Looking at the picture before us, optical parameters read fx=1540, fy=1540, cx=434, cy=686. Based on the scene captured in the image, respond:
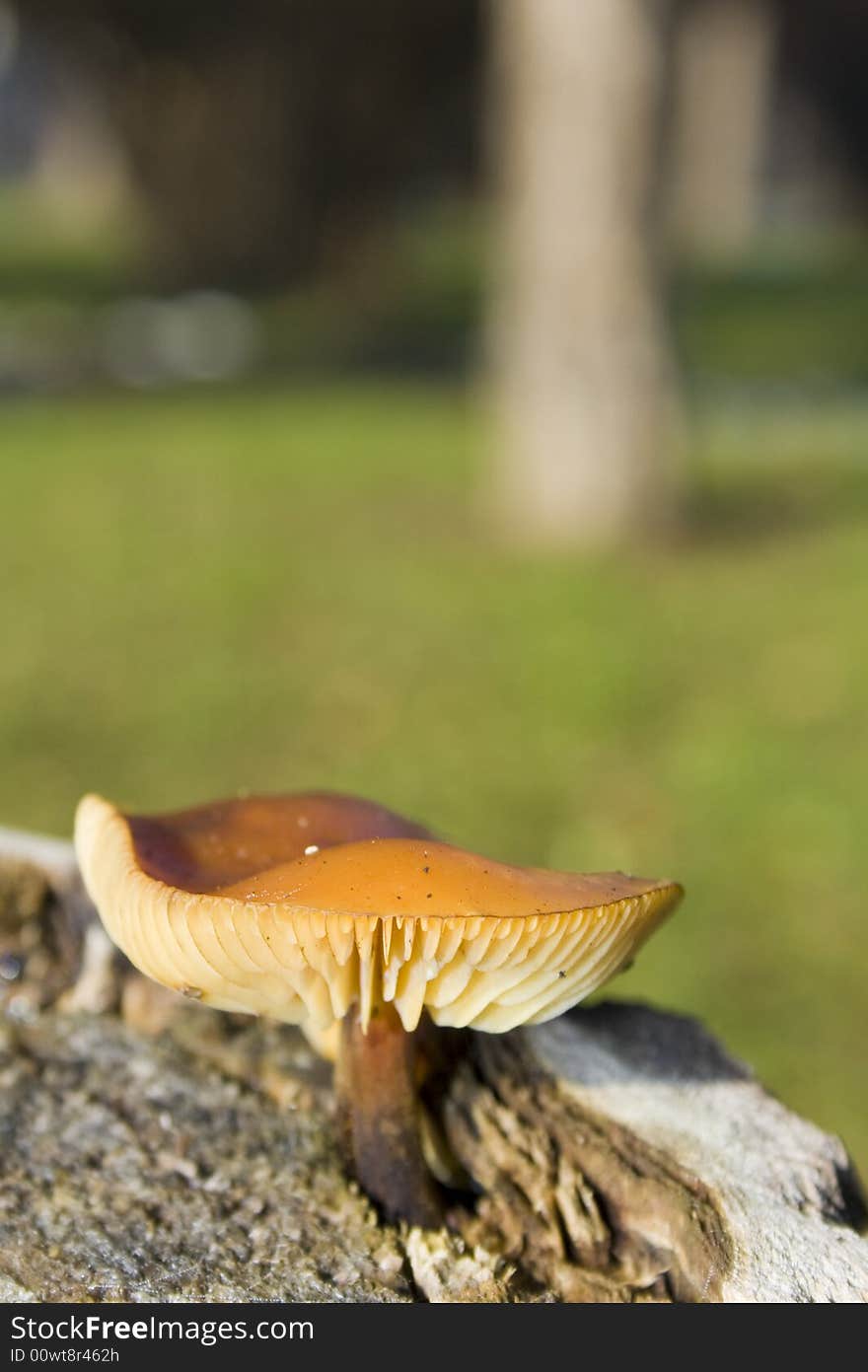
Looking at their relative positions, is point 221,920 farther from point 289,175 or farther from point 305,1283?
point 289,175

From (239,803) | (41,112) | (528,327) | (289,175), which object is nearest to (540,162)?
(528,327)

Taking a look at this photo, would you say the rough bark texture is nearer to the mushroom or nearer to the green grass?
the mushroom

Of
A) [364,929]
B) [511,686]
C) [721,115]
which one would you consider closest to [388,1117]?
[364,929]

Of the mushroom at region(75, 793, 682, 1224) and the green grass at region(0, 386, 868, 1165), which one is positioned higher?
the mushroom at region(75, 793, 682, 1224)

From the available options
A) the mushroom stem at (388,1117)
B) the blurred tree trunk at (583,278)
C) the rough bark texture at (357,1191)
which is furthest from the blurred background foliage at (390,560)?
the mushroom stem at (388,1117)

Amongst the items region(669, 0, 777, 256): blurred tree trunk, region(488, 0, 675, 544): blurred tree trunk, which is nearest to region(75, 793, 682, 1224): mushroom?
region(488, 0, 675, 544): blurred tree trunk

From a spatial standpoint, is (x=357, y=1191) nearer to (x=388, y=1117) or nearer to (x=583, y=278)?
(x=388, y=1117)

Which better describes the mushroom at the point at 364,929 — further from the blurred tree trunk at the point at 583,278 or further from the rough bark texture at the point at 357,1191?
the blurred tree trunk at the point at 583,278
